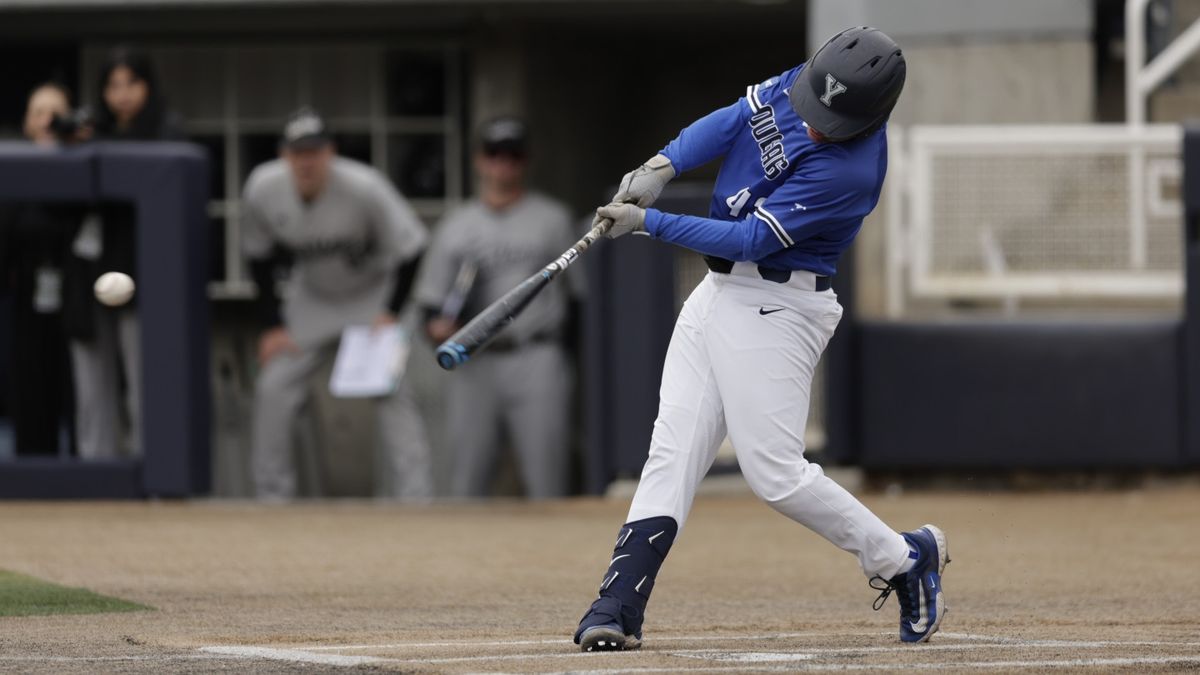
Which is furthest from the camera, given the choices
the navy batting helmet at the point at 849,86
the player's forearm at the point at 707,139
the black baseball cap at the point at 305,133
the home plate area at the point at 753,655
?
the black baseball cap at the point at 305,133

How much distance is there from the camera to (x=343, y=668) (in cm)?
505

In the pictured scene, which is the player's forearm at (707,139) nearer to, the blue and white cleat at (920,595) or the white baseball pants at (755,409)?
the white baseball pants at (755,409)

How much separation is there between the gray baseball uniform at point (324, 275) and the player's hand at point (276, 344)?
40mm

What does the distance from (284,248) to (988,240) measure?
381 cm

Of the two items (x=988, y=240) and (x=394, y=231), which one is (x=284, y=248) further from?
(x=988, y=240)

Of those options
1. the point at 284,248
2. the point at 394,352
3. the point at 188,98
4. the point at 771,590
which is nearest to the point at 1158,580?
the point at 771,590

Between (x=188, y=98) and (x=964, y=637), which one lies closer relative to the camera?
(x=964, y=637)

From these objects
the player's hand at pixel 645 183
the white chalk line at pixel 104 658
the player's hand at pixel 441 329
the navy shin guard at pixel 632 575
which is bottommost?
the white chalk line at pixel 104 658

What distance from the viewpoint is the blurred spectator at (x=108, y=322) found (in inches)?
430

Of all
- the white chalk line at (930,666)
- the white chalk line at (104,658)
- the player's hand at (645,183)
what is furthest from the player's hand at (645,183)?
the white chalk line at (104,658)

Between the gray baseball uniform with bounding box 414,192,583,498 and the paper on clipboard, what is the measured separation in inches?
19.0

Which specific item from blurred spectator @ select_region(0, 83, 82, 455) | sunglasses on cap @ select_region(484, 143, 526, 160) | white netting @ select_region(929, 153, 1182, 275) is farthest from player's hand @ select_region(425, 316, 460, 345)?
white netting @ select_region(929, 153, 1182, 275)

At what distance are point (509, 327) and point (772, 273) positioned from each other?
616cm

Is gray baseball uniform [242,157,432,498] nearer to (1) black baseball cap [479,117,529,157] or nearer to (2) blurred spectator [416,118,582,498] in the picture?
(2) blurred spectator [416,118,582,498]
